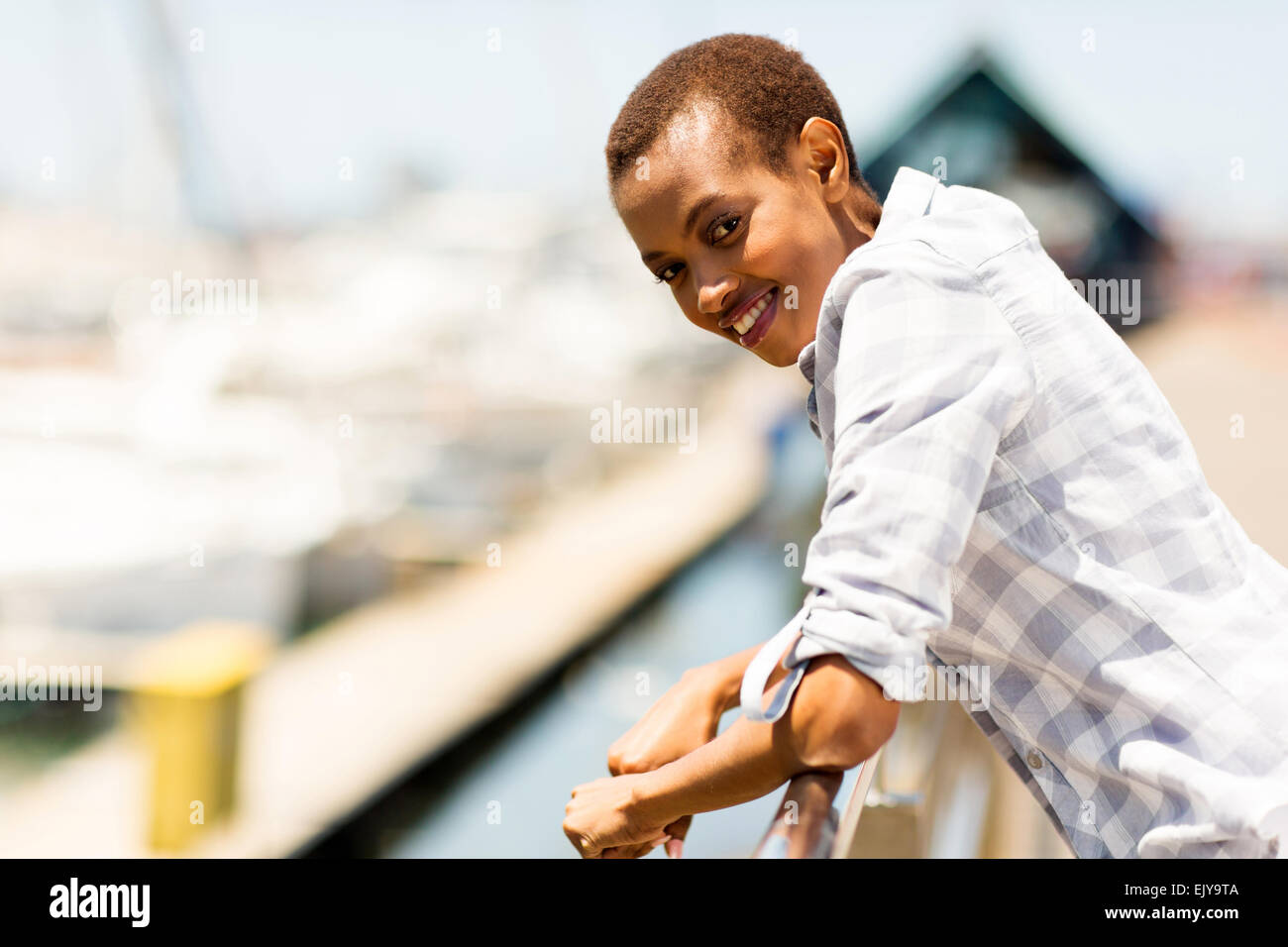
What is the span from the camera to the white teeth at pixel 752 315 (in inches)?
42.7

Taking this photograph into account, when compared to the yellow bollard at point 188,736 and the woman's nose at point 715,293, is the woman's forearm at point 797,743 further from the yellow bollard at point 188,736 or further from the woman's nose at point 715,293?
the yellow bollard at point 188,736

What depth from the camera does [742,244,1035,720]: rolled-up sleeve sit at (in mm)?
795

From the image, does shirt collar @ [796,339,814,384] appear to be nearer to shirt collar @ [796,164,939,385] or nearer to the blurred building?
shirt collar @ [796,164,939,385]

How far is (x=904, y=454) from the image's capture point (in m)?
0.81

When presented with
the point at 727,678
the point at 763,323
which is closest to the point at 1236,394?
the point at 727,678

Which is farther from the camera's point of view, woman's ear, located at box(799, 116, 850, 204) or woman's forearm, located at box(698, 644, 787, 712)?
woman's forearm, located at box(698, 644, 787, 712)

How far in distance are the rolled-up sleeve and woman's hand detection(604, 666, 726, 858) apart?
35 cm

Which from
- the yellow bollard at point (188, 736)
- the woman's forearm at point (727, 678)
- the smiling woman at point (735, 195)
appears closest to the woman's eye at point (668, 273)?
the smiling woman at point (735, 195)

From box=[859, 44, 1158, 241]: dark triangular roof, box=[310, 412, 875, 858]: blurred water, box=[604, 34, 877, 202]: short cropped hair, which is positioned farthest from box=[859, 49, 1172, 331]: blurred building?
box=[604, 34, 877, 202]: short cropped hair

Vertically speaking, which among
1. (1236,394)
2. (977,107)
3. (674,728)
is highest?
(977,107)

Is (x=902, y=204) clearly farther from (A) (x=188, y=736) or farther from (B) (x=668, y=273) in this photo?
(A) (x=188, y=736)

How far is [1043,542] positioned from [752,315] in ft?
1.13

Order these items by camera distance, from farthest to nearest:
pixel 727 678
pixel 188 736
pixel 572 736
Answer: pixel 572 736 → pixel 188 736 → pixel 727 678
